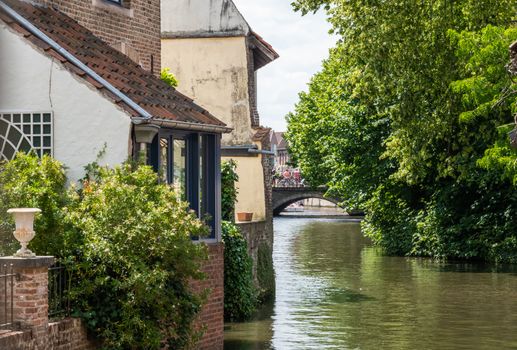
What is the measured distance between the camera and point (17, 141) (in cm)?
1794

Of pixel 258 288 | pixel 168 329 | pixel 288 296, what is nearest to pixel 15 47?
pixel 168 329

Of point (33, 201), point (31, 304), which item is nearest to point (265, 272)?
point (33, 201)

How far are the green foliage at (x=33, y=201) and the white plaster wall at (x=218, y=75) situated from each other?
54.1 ft

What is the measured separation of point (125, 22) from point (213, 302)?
585cm

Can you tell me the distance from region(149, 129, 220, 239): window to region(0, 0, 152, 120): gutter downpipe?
0.91 m

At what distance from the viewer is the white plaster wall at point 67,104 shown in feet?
56.7

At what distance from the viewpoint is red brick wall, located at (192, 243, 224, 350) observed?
63.2ft

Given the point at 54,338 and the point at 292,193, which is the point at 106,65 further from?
the point at 292,193

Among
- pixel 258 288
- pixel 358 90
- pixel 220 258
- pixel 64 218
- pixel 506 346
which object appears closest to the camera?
pixel 64 218

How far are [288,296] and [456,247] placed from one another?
14.7 metres

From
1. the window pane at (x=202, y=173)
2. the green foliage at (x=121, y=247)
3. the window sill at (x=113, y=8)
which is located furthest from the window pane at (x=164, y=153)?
the window sill at (x=113, y=8)

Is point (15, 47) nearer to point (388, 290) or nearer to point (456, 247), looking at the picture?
point (388, 290)

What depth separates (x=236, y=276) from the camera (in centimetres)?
2488

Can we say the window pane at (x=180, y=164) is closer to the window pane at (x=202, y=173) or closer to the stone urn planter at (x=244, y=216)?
the window pane at (x=202, y=173)
